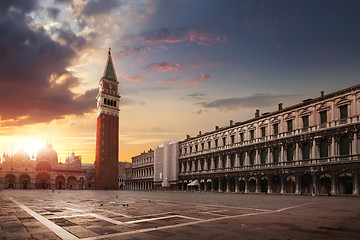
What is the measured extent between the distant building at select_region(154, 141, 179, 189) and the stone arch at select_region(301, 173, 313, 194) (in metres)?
37.1

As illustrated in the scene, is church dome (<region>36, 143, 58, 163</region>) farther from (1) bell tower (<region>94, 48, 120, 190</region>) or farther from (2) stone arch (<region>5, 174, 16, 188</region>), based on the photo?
(1) bell tower (<region>94, 48, 120, 190</region>)

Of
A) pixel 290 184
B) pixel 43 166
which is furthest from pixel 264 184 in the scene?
pixel 43 166

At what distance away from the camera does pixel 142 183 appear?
96688 mm

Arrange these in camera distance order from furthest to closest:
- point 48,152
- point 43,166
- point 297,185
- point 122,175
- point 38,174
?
point 122,175 → point 48,152 → point 43,166 → point 38,174 → point 297,185

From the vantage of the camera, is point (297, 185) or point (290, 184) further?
point (290, 184)

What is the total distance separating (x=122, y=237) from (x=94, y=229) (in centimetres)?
158

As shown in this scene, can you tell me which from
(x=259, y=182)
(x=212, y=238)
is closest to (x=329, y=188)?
(x=259, y=182)

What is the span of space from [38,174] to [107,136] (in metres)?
38.8

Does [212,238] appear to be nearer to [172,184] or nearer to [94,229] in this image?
[94,229]

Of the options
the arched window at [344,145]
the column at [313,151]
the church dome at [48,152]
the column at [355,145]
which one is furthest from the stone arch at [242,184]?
the church dome at [48,152]

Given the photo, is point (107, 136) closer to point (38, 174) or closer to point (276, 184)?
point (38, 174)

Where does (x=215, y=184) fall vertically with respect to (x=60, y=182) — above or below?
above

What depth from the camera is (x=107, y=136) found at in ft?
289

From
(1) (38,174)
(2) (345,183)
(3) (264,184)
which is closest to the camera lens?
(2) (345,183)
